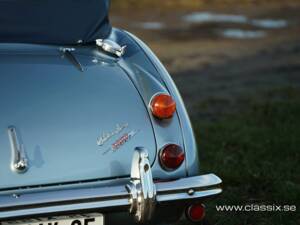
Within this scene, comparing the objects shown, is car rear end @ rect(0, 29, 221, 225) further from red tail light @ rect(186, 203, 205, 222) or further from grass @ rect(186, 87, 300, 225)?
grass @ rect(186, 87, 300, 225)

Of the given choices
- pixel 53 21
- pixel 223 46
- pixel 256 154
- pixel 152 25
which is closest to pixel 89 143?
pixel 53 21

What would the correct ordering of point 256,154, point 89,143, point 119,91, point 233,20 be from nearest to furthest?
point 89,143, point 119,91, point 256,154, point 233,20

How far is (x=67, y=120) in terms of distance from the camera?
11.7ft

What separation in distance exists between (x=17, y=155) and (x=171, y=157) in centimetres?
79

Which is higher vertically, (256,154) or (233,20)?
(256,154)

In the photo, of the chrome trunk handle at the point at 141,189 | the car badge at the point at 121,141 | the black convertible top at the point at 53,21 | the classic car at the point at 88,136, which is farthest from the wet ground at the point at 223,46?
the chrome trunk handle at the point at 141,189

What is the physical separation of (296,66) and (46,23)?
7408 mm

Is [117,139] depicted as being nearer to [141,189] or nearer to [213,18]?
[141,189]

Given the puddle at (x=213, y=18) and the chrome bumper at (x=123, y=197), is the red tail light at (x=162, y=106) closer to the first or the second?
the chrome bumper at (x=123, y=197)

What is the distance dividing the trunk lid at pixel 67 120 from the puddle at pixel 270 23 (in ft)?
39.8

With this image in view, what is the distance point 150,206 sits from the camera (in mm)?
3424

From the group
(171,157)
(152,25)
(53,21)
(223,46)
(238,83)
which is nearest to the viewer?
(171,157)

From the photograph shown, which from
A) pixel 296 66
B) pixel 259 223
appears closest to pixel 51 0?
pixel 259 223

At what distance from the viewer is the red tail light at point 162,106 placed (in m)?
3.73
